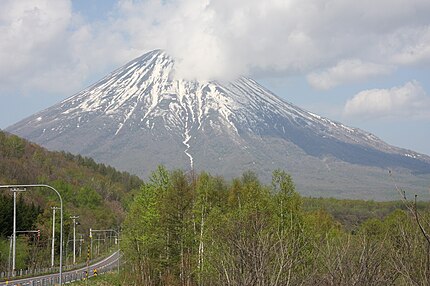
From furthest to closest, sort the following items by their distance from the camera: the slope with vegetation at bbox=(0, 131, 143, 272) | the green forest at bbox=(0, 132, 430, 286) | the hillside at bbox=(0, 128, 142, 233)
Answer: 1. the hillside at bbox=(0, 128, 142, 233)
2. the slope with vegetation at bbox=(0, 131, 143, 272)
3. the green forest at bbox=(0, 132, 430, 286)

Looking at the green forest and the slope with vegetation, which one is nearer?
the green forest

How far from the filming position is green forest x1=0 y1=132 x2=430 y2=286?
1285 centimetres

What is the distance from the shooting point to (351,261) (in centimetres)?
1400

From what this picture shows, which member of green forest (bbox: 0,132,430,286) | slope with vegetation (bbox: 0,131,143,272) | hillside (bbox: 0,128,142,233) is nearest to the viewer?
green forest (bbox: 0,132,430,286)

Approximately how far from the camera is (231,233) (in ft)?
52.6

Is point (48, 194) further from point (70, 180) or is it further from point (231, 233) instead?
point (231, 233)

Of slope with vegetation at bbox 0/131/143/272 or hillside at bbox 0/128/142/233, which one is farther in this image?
hillside at bbox 0/128/142/233

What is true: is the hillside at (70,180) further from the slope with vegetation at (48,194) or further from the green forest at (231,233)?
the green forest at (231,233)

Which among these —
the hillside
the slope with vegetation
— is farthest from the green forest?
the hillside

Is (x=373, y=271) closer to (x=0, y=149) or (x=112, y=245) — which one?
(x=112, y=245)

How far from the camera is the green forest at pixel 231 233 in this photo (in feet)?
42.2

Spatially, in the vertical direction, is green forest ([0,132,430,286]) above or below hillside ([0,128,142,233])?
below

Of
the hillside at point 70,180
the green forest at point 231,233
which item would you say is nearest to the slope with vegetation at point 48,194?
the hillside at point 70,180

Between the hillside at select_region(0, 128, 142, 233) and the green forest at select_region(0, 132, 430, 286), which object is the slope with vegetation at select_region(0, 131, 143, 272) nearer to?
the hillside at select_region(0, 128, 142, 233)
